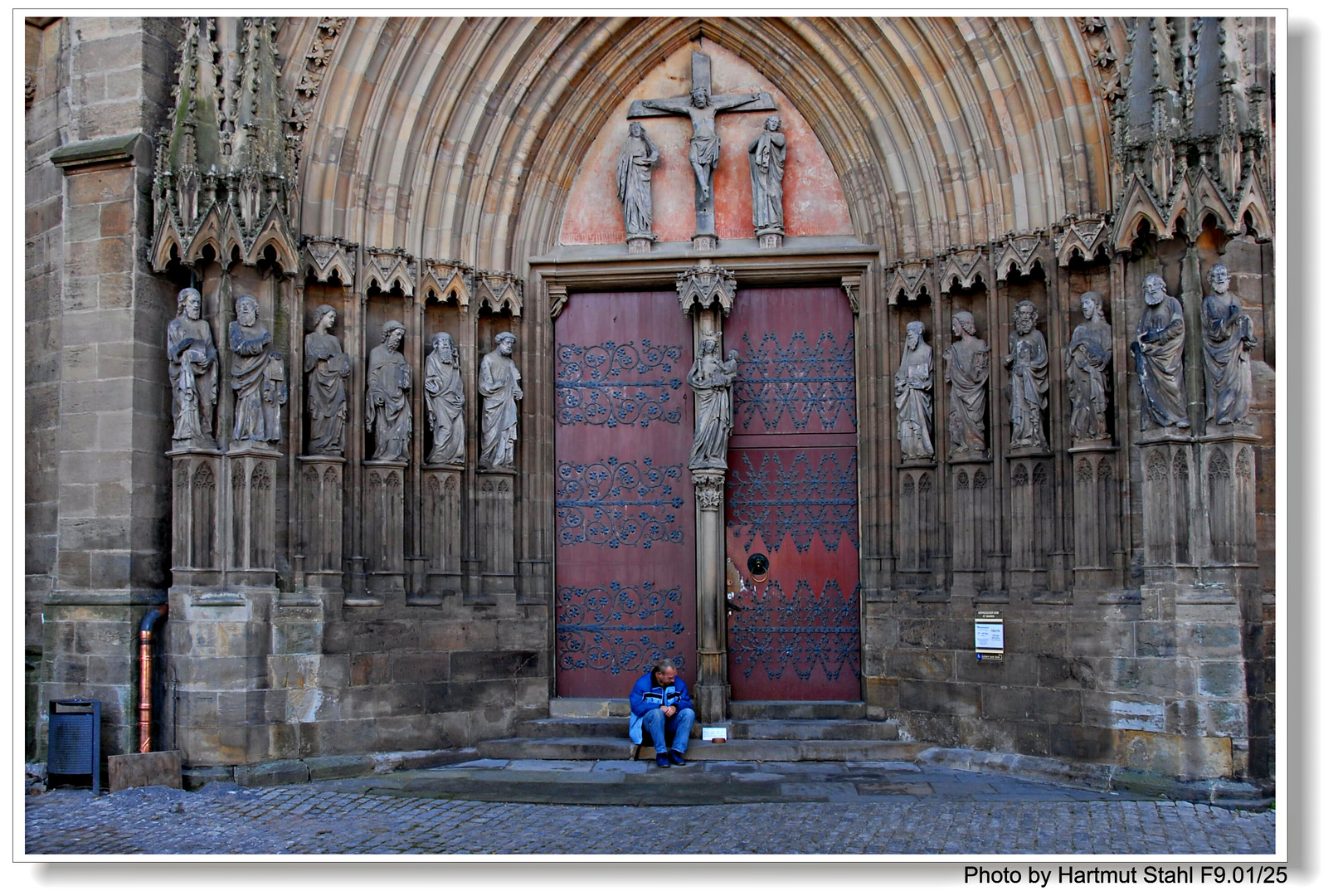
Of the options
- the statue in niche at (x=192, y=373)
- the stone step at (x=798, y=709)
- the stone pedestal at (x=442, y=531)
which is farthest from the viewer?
the stone step at (x=798, y=709)

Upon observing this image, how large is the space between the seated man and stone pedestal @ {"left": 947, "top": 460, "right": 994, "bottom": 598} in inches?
97.6

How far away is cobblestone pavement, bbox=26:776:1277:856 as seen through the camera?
8.10m

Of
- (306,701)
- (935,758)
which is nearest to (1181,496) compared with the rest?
(935,758)

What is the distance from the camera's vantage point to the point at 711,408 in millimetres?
11773

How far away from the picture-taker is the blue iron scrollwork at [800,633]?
1192 centimetres

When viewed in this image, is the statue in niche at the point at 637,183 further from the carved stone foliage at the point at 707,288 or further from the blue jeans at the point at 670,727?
the blue jeans at the point at 670,727

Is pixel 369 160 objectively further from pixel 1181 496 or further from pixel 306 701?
pixel 1181 496

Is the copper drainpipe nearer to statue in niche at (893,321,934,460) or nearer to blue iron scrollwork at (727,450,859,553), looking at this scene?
blue iron scrollwork at (727,450,859,553)

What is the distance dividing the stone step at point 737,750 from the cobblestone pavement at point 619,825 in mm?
1394

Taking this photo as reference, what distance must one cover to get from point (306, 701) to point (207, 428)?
228 cm

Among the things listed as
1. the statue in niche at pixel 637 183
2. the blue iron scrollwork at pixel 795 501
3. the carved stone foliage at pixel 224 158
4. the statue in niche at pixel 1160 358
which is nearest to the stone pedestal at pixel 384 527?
the carved stone foliage at pixel 224 158

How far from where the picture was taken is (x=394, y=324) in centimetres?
1116

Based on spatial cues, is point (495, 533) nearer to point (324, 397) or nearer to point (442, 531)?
point (442, 531)

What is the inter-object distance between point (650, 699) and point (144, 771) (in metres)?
3.90
